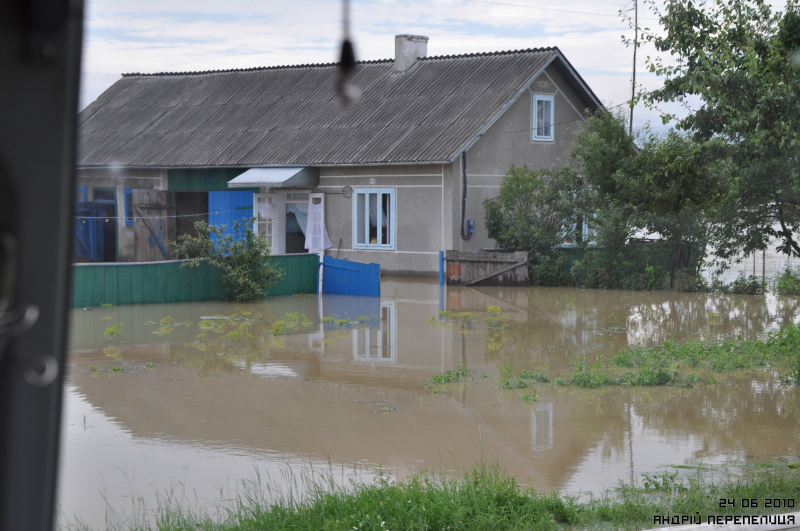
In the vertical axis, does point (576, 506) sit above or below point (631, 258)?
below

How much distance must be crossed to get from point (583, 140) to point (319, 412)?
15.7m

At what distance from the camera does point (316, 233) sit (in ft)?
87.2

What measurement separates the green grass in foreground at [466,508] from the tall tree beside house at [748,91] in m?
4.30

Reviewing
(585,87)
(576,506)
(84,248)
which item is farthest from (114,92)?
(576,506)

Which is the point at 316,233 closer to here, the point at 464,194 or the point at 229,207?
the point at 229,207

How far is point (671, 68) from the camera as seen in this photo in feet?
43.5

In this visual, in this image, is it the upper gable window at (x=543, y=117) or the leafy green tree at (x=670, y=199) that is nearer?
the leafy green tree at (x=670, y=199)

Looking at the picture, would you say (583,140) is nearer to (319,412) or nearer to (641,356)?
(641,356)

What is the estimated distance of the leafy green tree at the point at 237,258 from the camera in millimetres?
18953

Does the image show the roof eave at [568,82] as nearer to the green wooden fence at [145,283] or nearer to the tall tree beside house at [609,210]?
the tall tree beside house at [609,210]

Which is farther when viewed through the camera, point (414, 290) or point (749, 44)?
point (414, 290)

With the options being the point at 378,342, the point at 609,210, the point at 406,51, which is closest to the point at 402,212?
the point at 609,210

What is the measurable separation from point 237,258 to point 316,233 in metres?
7.55

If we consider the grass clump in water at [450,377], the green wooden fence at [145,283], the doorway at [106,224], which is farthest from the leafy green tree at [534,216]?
the grass clump in water at [450,377]
